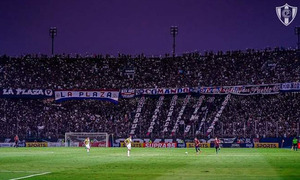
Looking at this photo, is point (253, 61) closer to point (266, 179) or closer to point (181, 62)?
point (181, 62)

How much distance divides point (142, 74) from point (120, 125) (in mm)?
17241

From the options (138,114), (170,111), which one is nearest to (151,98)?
(138,114)

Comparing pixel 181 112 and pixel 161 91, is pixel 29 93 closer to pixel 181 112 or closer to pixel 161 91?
pixel 161 91

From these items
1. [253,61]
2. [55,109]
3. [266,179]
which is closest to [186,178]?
[266,179]

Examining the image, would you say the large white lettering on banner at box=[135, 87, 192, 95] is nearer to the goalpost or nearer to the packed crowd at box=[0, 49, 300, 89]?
the packed crowd at box=[0, 49, 300, 89]

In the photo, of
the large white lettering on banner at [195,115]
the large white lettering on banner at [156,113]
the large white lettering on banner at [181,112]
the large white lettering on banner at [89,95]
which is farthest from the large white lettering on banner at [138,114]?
the large white lettering on banner at [195,115]

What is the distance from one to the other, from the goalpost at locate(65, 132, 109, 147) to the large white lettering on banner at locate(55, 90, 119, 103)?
11438 mm

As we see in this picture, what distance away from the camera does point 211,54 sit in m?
90.6

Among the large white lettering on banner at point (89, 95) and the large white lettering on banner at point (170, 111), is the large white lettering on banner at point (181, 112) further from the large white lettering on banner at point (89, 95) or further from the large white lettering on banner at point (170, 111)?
the large white lettering on banner at point (89, 95)

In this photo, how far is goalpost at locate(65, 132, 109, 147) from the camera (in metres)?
70.1

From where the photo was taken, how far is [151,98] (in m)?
82.3

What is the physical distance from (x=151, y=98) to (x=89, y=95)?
11.4 m

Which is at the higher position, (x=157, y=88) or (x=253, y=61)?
(x=253, y=61)

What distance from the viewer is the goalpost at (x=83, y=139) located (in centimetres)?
7006
